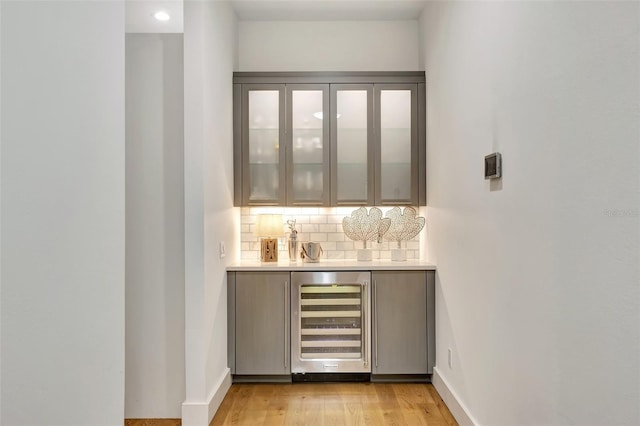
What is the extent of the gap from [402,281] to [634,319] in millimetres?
2293

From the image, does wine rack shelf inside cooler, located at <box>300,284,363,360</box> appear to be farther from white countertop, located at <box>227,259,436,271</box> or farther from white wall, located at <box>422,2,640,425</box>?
white wall, located at <box>422,2,640,425</box>

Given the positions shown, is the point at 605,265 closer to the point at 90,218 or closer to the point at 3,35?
the point at 90,218

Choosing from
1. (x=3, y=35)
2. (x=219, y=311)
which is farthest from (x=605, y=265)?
(x=219, y=311)

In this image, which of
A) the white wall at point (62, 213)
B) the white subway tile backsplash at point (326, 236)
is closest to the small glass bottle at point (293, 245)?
the white subway tile backsplash at point (326, 236)

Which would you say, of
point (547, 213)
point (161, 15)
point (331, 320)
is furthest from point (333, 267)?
point (161, 15)

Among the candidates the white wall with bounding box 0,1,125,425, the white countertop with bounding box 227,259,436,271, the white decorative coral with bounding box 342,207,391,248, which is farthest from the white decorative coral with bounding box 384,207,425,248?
the white wall with bounding box 0,1,125,425

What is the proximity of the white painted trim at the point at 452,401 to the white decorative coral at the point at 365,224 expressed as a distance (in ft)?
3.82

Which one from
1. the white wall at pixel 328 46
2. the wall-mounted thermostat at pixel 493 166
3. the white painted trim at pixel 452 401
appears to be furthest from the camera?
the white wall at pixel 328 46

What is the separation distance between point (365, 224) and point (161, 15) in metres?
2.18

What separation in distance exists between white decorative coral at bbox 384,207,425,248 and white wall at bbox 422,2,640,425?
88 cm

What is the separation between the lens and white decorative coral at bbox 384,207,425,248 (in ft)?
12.1

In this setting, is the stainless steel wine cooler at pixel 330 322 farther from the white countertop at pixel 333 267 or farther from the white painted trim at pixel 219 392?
the white painted trim at pixel 219 392

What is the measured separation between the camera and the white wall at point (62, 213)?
29.5 inches

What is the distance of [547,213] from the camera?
160 cm
